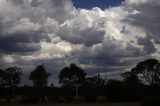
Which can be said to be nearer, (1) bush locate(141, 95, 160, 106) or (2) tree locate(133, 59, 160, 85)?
(1) bush locate(141, 95, 160, 106)

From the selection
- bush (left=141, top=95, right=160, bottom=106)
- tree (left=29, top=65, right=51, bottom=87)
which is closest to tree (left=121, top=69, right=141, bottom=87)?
tree (left=29, top=65, right=51, bottom=87)

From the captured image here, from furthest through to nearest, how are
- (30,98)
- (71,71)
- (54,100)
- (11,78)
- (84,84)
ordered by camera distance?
(84,84)
(71,71)
(11,78)
(54,100)
(30,98)

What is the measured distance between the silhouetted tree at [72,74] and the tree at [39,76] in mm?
6197

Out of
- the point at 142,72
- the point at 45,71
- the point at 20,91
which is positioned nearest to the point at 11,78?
the point at 45,71

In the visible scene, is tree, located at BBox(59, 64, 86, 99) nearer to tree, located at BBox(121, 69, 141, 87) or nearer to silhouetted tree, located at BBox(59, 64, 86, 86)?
silhouetted tree, located at BBox(59, 64, 86, 86)

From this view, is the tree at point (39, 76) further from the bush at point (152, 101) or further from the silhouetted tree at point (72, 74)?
the bush at point (152, 101)

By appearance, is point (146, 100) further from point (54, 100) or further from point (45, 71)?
point (45, 71)

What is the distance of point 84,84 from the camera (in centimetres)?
13900

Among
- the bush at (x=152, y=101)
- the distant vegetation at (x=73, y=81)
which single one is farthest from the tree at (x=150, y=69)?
the bush at (x=152, y=101)

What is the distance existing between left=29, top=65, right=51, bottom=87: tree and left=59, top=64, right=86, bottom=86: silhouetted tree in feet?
20.3

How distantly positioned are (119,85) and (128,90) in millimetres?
2378

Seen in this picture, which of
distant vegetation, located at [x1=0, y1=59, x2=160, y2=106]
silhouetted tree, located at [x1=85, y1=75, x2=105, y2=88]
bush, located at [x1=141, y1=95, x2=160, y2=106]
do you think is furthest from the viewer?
silhouetted tree, located at [x1=85, y1=75, x2=105, y2=88]

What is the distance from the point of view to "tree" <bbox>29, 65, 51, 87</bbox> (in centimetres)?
13275

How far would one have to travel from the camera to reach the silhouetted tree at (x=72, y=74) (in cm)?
12975
